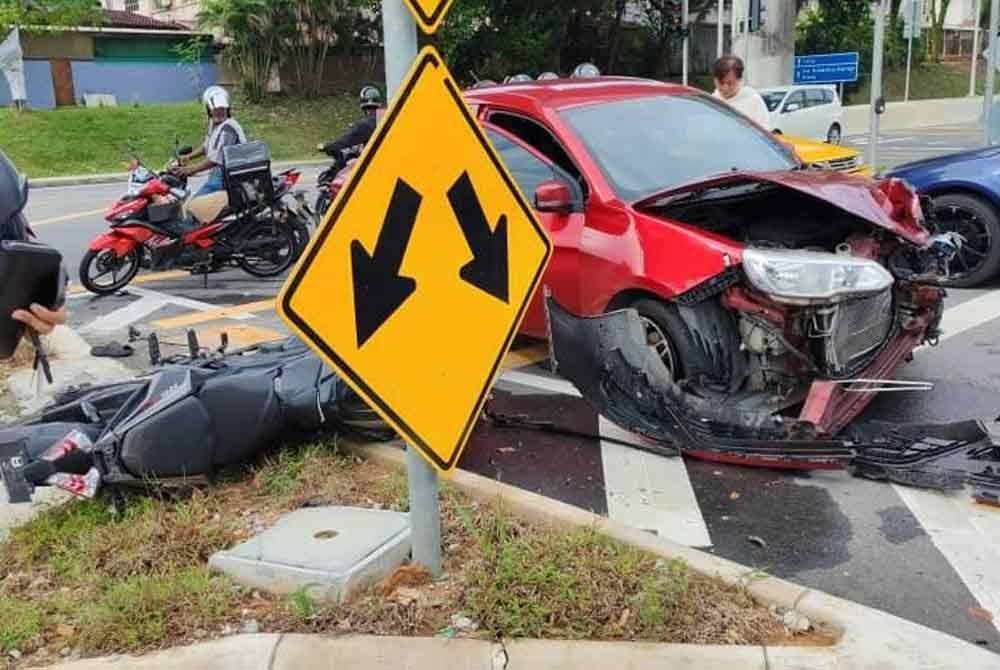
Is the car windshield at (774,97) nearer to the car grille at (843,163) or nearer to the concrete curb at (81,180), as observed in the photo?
the concrete curb at (81,180)

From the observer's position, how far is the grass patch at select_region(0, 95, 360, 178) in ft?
80.7

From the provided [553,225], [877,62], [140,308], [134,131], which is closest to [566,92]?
[553,225]

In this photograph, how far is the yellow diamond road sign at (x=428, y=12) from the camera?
2.86m

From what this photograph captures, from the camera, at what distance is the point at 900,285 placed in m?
5.21

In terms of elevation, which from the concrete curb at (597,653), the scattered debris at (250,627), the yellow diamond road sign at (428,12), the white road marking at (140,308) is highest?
the yellow diamond road sign at (428,12)

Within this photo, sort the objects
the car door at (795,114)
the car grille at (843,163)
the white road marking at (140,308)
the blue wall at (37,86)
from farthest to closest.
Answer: the blue wall at (37,86)
the car door at (795,114)
the car grille at (843,163)
the white road marking at (140,308)

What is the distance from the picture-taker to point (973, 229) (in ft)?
26.1

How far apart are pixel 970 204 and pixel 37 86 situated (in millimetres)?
29780

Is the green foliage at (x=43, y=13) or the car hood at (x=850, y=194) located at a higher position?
the green foliage at (x=43, y=13)

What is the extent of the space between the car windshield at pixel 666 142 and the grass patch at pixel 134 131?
2052 centimetres

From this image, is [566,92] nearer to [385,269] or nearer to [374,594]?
[385,269]

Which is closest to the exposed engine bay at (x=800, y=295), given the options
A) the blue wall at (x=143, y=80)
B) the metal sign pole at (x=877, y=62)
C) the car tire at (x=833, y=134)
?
the metal sign pole at (x=877, y=62)

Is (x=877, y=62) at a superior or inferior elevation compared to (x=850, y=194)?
superior

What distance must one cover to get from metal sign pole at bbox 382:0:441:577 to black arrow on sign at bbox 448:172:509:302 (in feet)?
1.29
